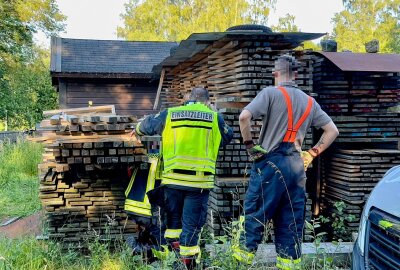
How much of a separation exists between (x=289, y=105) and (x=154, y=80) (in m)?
11.9

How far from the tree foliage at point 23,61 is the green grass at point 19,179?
11.6 m

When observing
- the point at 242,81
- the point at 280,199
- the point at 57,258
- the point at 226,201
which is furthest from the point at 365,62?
the point at 57,258

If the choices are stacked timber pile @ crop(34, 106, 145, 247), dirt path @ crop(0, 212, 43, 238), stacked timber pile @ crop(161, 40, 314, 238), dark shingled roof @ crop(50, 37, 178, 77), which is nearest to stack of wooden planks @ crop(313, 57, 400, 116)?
stacked timber pile @ crop(161, 40, 314, 238)

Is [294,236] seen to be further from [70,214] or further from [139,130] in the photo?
[70,214]

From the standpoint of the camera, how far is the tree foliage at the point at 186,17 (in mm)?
24891

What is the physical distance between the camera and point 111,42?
18328 mm

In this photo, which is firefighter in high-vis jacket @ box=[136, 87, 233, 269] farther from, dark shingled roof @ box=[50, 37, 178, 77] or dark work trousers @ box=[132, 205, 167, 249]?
dark shingled roof @ box=[50, 37, 178, 77]

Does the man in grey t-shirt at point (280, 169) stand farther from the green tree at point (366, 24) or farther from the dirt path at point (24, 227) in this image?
the green tree at point (366, 24)

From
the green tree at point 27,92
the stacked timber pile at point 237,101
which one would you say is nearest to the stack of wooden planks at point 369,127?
the stacked timber pile at point 237,101

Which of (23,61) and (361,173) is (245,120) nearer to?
(361,173)

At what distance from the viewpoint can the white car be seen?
230 centimetres

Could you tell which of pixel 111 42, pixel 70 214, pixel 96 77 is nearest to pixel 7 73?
pixel 111 42

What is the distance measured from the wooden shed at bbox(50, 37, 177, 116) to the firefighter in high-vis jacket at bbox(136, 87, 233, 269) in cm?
1033

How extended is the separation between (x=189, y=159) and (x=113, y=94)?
11681mm
